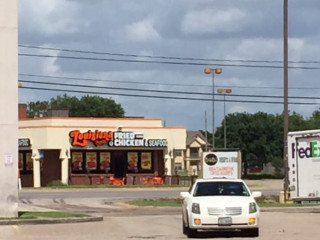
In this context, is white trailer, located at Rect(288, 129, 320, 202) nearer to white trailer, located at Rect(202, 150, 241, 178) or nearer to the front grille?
white trailer, located at Rect(202, 150, 241, 178)

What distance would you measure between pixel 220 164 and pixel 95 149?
19.8 meters

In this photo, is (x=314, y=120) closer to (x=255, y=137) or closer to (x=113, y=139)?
(x=255, y=137)

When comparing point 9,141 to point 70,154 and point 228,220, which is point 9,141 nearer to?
point 228,220

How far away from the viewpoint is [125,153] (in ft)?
221

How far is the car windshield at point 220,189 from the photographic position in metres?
21.8

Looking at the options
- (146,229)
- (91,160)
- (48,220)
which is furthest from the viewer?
(91,160)

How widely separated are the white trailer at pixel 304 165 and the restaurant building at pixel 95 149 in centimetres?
3217

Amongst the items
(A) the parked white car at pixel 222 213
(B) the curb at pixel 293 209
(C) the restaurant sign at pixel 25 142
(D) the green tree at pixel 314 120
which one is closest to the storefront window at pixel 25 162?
(C) the restaurant sign at pixel 25 142

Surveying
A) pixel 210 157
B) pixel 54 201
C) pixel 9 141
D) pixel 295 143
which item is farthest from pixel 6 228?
pixel 210 157

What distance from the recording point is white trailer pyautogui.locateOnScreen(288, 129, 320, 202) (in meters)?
33.2

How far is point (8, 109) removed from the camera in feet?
88.6

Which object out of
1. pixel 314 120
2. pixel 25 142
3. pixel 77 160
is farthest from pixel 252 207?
pixel 314 120

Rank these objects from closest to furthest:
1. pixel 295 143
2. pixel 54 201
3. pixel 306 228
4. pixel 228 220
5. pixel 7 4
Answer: pixel 228 220 < pixel 306 228 < pixel 7 4 < pixel 295 143 < pixel 54 201

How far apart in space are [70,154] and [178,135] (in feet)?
28.5
